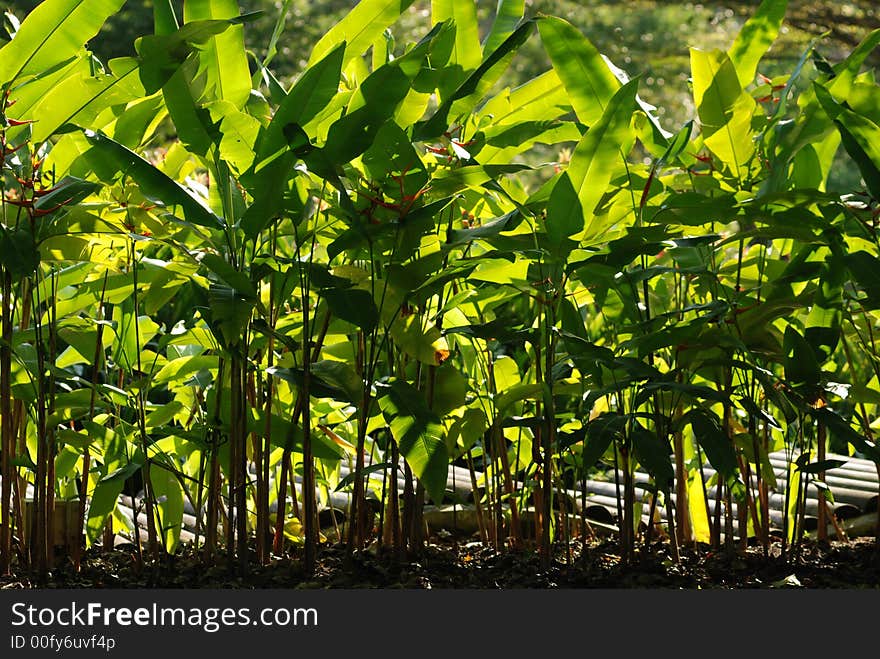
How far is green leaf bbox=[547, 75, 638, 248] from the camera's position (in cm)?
114

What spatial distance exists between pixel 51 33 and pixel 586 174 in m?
0.64

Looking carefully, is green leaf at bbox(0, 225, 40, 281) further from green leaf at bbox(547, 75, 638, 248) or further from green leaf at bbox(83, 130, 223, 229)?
green leaf at bbox(547, 75, 638, 248)

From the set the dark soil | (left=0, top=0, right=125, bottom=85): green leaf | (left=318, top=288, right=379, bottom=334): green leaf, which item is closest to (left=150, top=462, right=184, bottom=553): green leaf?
the dark soil

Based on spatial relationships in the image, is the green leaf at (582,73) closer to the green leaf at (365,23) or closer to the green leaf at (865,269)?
the green leaf at (365,23)

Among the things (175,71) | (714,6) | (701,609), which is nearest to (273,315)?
(175,71)

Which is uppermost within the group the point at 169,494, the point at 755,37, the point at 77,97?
the point at 755,37

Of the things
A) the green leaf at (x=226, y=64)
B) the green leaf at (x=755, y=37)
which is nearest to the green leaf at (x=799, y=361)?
the green leaf at (x=755, y=37)

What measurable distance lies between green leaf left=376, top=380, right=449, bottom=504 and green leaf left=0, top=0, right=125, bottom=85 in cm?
53

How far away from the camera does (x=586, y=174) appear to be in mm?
1170

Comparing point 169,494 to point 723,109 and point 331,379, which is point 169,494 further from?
point 723,109

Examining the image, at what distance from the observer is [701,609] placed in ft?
3.55

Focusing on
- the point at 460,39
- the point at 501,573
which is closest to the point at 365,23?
the point at 460,39

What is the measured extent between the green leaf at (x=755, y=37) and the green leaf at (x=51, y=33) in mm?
804

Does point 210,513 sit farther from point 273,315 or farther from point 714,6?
point 714,6
